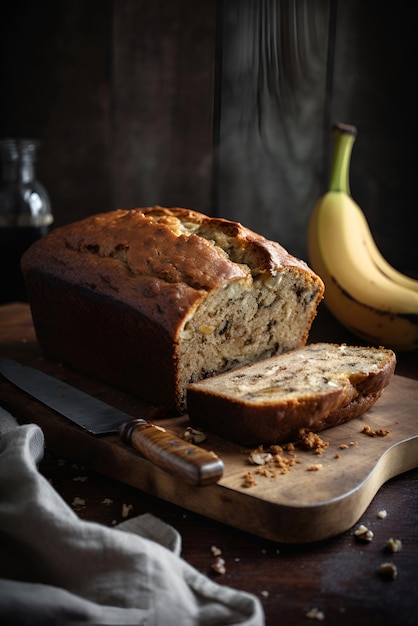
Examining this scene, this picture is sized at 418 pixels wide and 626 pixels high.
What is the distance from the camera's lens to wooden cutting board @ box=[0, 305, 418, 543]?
1.87 m

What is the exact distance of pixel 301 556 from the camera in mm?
1836

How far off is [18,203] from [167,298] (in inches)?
70.8

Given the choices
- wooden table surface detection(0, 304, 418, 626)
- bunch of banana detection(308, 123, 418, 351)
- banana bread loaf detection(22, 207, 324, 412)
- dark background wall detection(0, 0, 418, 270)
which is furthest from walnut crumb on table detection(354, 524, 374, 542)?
dark background wall detection(0, 0, 418, 270)

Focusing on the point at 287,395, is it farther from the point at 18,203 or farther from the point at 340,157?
the point at 18,203

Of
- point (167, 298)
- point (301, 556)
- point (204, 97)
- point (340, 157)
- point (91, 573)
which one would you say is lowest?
point (301, 556)

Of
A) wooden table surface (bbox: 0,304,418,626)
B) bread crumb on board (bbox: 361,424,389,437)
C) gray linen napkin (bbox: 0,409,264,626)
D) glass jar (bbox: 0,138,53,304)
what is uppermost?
glass jar (bbox: 0,138,53,304)

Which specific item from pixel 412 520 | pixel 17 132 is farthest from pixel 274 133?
pixel 412 520

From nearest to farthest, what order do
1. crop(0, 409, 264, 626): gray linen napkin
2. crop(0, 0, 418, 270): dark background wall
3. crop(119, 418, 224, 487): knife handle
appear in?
crop(0, 409, 264, 626): gray linen napkin < crop(119, 418, 224, 487): knife handle < crop(0, 0, 418, 270): dark background wall

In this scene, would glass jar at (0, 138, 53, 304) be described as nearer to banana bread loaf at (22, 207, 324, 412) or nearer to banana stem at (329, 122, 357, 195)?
banana bread loaf at (22, 207, 324, 412)

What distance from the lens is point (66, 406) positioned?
2.43 meters

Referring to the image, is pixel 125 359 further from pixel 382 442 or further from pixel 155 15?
pixel 155 15

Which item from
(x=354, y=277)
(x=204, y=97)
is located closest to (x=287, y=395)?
(x=354, y=277)

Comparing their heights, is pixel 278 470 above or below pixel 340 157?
below

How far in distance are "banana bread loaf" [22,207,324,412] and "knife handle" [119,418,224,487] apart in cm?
41
